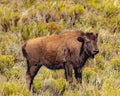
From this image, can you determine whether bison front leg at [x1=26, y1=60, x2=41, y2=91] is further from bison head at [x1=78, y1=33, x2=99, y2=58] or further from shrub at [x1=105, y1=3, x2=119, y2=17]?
shrub at [x1=105, y1=3, x2=119, y2=17]

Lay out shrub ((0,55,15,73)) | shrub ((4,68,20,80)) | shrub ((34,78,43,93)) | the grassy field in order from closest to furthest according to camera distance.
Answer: the grassy field
shrub ((34,78,43,93))
shrub ((4,68,20,80))
shrub ((0,55,15,73))

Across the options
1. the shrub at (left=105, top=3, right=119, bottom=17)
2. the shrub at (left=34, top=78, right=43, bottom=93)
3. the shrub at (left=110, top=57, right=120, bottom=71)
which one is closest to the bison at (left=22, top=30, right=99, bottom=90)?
the shrub at (left=34, top=78, right=43, bottom=93)

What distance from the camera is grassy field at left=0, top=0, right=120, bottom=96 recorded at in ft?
29.6

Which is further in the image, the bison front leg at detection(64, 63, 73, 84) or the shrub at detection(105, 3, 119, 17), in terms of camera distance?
the shrub at detection(105, 3, 119, 17)

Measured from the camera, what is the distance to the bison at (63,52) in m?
9.59

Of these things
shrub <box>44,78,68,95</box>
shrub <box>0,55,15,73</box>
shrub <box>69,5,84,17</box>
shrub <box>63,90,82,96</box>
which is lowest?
shrub <box>69,5,84,17</box>

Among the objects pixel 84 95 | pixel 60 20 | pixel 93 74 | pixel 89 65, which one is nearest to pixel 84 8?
pixel 60 20

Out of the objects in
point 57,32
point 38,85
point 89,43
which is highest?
point 89,43

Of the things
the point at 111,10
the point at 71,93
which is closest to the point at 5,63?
the point at 71,93

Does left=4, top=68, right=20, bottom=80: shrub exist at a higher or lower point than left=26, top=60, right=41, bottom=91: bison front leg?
lower

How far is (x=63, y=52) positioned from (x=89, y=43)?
56cm

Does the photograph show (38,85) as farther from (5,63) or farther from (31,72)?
(5,63)

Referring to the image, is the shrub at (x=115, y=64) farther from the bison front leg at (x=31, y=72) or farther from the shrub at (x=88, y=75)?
the bison front leg at (x=31, y=72)

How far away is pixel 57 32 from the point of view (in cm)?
1420
